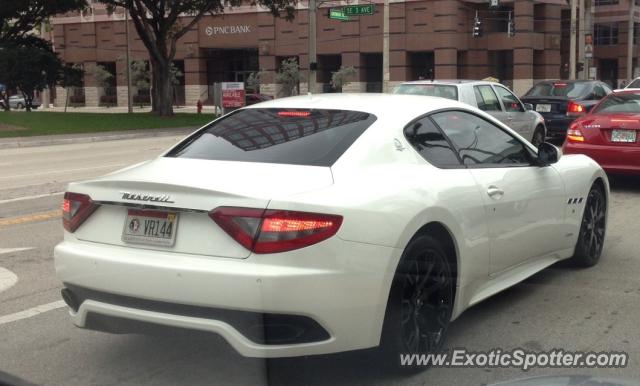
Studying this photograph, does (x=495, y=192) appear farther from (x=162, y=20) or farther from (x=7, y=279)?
(x=162, y=20)

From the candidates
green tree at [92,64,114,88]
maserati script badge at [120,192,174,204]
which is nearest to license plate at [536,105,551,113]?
maserati script badge at [120,192,174,204]

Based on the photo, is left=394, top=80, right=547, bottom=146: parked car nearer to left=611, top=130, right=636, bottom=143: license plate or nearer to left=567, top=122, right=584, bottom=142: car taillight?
left=567, top=122, right=584, bottom=142: car taillight

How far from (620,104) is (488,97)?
11.2 ft

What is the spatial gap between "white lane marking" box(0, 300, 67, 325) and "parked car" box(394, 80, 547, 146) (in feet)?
30.5

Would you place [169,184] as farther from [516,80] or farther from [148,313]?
[516,80]

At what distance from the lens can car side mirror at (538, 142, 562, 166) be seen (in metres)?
5.61

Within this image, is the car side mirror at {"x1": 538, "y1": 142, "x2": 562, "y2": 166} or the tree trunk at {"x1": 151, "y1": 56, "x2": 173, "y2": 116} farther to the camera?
the tree trunk at {"x1": 151, "y1": 56, "x2": 173, "y2": 116}

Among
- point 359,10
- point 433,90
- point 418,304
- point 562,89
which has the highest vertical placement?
point 359,10

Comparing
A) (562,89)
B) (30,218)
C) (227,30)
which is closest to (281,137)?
(30,218)

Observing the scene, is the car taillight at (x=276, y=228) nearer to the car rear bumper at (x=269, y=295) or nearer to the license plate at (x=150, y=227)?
the car rear bumper at (x=269, y=295)

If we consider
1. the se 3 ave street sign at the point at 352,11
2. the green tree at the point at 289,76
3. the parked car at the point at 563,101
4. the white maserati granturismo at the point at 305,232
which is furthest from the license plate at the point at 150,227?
the green tree at the point at 289,76

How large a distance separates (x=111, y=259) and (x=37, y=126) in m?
25.7

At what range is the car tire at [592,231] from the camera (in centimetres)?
639

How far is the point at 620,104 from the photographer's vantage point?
11234mm
